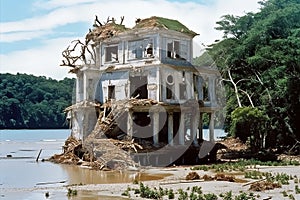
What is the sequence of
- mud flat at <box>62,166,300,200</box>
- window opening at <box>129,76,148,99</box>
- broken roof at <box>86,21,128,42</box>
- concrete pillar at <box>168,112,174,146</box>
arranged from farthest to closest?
broken roof at <box>86,21,128,42</box> < window opening at <box>129,76,148,99</box> < concrete pillar at <box>168,112,174,146</box> < mud flat at <box>62,166,300,200</box>

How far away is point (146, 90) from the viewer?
147 ft

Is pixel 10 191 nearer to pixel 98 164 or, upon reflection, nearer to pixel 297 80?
pixel 98 164

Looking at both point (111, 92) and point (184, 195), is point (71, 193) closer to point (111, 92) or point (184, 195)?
point (184, 195)

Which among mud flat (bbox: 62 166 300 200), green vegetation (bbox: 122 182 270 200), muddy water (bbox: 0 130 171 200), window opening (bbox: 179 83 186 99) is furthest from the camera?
window opening (bbox: 179 83 186 99)

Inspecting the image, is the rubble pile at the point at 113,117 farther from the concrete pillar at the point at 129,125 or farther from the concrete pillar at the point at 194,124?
the concrete pillar at the point at 194,124

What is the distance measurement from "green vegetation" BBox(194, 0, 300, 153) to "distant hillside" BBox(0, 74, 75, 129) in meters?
79.1

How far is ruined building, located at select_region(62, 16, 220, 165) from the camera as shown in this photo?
40.9 m

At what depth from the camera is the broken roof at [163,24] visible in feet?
138

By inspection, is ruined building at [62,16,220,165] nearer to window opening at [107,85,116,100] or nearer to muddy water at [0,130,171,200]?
window opening at [107,85,116,100]

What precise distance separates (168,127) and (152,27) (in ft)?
25.4

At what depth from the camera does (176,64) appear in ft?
139

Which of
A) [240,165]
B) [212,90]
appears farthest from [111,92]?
[240,165]

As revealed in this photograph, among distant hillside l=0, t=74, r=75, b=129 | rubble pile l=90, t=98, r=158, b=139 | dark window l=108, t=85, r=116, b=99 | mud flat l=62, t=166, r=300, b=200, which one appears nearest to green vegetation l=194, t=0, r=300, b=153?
rubble pile l=90, t=98, r=158, b=139

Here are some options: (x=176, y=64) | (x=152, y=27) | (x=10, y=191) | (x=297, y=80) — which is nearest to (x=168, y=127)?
(x=176, y=64)
